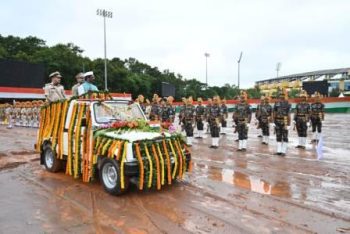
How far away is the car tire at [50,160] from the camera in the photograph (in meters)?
9.80

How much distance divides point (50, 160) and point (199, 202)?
4.94 meters

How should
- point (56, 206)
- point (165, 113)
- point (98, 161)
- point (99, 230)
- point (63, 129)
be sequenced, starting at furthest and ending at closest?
point (165, 113), point (63, 129), point (98, 161), point (56, 206), point (99, 230)

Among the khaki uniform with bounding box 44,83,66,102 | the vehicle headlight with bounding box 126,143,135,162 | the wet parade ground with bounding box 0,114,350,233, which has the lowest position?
the wet parade ground with bounding box 0,114,350,233

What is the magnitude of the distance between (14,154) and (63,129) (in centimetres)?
546

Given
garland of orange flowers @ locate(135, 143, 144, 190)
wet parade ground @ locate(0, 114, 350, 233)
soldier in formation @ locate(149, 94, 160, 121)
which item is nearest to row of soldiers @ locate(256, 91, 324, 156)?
wet parade ground @ locate(0, 114, 350, 233)

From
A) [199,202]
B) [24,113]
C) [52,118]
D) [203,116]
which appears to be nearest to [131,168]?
[199,202]

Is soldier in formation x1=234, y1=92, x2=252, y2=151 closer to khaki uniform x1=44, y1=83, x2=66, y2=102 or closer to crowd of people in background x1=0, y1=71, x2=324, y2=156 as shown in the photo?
crowd of people in background x1=0, y1=71, x2=324, y2=156

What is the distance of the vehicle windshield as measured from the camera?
28.1 ft

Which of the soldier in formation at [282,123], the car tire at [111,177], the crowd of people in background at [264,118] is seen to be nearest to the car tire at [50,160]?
the car tire at [111,177]

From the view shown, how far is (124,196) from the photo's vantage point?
294 inches

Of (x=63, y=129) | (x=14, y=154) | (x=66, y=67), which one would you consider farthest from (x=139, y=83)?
(x=63, y=129)

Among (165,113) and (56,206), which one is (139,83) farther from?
(56,206)

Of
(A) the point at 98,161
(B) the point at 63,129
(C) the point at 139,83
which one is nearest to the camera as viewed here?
(A) the point at 98,161

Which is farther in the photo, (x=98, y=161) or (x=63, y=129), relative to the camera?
(x=63, y=129)
